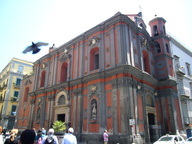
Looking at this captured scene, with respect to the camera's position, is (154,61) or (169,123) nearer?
(169,123)

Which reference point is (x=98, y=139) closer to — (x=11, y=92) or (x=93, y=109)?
(x=93, y=109)

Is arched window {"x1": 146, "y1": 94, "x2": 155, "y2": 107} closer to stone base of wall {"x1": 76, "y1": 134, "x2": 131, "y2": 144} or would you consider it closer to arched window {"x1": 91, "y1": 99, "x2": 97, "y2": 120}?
arched window {"x1": 91, "y1": 99, "x2": 97, "y2": 120}

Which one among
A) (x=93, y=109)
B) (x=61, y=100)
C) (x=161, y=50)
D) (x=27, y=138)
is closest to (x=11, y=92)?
(x=61, y=100)

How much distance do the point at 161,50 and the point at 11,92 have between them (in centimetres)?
3209

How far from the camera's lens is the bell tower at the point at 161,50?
20.6 m

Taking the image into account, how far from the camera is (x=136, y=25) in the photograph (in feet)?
62.6

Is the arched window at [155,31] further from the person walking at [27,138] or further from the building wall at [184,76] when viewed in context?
the person walking at [27,138]

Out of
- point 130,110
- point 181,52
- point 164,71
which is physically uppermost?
point 181,52

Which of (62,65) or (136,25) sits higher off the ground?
(136,25)

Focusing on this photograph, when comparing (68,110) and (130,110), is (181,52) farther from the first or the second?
(68,110)

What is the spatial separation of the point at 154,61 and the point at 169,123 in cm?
780

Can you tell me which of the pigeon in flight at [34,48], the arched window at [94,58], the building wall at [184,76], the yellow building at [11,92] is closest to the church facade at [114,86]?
the arched window at [94,58]

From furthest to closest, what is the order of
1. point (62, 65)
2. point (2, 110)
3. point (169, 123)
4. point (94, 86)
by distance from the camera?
1. point (2, 110)
2. point (62, 65)
3. point (169, 123)
4. point (94, 86)

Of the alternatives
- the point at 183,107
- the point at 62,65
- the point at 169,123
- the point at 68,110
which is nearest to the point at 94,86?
the point at 68,110
